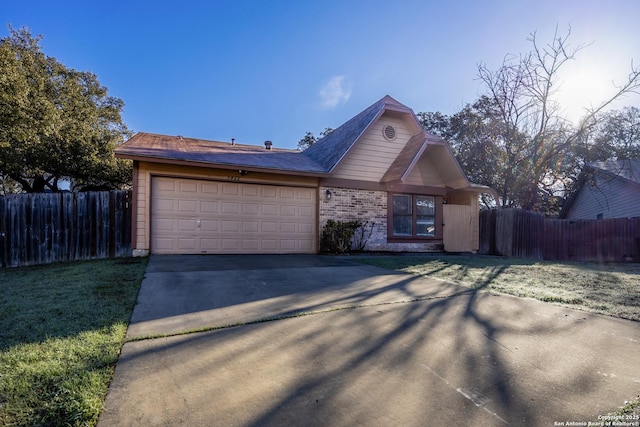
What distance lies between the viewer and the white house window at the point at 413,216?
1220 cm

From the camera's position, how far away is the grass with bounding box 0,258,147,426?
1839mm

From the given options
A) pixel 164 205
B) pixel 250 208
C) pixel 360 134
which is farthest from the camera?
pixel 360 134

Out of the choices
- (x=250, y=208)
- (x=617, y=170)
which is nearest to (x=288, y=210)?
(x=250, y=208)

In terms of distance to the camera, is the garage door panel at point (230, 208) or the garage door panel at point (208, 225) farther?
the garage door panel at point (230, 208)

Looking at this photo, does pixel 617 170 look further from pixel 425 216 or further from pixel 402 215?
pixel 402 215

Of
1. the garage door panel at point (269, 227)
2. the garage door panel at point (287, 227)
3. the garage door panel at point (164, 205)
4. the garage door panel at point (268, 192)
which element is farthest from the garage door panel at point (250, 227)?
the garage door panel at point (164, 205)

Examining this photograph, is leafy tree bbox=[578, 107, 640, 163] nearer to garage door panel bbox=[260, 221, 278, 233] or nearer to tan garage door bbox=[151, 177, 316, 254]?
tan garage door bbox=[151, 177, 316, 254]

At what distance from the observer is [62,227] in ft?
27.2

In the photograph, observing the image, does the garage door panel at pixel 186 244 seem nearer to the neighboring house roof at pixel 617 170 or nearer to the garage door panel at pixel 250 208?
the garage door panel at pixel 250 208

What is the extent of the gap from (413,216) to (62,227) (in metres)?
10.9

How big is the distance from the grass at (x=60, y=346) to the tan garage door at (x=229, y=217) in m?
3.91

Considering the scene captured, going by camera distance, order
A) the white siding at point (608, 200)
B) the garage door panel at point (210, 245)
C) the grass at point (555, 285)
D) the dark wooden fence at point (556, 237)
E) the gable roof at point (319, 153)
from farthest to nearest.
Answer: the white siding at point (608, 200) < the dark wooden fence at point (556, 237) < the garage door panel at point (210, 245) < the gable roof at point (319, 153) < the grass at point (555, 285)

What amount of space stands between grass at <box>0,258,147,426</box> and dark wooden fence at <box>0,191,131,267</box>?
3.19 meters

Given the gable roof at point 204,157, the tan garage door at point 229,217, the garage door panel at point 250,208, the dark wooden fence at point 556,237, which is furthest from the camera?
the dark wooden fence at point 556,237
